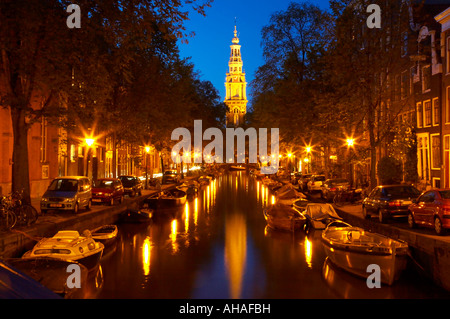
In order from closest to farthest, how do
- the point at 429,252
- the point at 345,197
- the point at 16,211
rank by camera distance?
the point at 429,252, the point at 16,211, the point at 345,197

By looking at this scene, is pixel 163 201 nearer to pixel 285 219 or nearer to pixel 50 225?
pixel 285 219

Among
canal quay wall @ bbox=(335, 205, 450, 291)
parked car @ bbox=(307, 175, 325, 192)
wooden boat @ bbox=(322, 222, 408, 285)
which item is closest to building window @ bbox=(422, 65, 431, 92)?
parked car @ bbox=(307, 175, 325, 192)

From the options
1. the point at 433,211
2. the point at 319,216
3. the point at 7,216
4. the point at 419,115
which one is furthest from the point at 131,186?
the point at 433,211

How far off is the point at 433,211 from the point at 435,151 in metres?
17.8

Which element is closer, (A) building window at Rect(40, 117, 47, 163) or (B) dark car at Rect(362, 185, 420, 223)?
(B) dark car at Rect(362, 185, 420, 223)

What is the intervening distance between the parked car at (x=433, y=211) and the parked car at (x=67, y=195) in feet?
51.4

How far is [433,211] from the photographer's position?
49.2 feet

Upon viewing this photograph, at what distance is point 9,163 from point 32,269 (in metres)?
17.8

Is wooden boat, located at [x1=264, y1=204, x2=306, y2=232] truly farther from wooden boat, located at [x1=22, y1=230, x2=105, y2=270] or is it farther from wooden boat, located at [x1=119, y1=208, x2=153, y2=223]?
wooden boat, located at [x1=22, y1=230, x2=105, y2=270]

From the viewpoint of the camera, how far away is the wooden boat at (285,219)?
23391 millimetres

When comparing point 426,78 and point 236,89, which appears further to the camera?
point 236,89

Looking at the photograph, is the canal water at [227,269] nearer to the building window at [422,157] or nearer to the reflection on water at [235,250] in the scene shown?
the reflection on water at [235,250]

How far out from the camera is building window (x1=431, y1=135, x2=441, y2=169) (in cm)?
3030

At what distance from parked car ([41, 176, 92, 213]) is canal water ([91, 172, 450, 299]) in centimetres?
269
